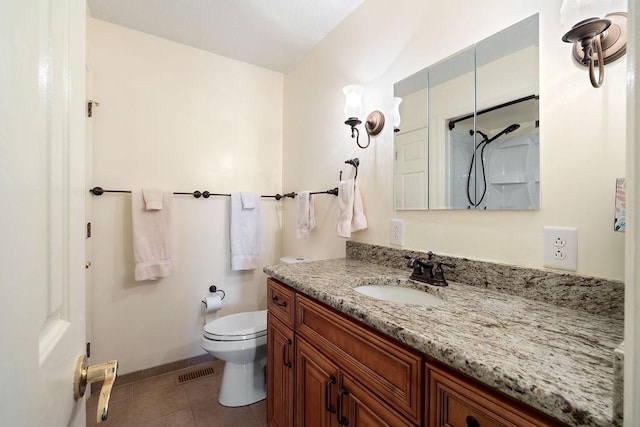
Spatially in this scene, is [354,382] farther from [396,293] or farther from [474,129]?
[474,129]

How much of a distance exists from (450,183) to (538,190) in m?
0.34

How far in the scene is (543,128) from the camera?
0.94 meters

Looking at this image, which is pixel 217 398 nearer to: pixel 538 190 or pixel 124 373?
pixel 124 373

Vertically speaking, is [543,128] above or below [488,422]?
above

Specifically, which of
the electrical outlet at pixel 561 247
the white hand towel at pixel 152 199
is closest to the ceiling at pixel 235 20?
the white hand towel at pixel 152 199

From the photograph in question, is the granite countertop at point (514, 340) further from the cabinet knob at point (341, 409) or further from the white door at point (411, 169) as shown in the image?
the white door at point (411, 169)

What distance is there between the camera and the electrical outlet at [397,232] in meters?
1.42

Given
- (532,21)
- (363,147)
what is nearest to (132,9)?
(363,147)

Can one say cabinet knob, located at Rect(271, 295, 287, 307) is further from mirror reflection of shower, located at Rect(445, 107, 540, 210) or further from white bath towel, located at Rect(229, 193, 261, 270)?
white bath towel, located at Rect(229, 193, 261, 270)

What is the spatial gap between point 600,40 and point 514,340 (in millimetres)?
869

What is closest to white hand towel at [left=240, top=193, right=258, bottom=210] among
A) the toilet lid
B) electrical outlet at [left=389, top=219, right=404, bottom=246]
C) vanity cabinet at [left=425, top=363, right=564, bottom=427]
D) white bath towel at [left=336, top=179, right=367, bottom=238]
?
the toilet lid

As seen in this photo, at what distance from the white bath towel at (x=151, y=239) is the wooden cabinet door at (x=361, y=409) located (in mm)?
1569

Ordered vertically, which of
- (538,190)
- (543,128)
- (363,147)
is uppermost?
(363,147)

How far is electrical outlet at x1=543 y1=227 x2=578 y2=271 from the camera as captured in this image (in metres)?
0.87
